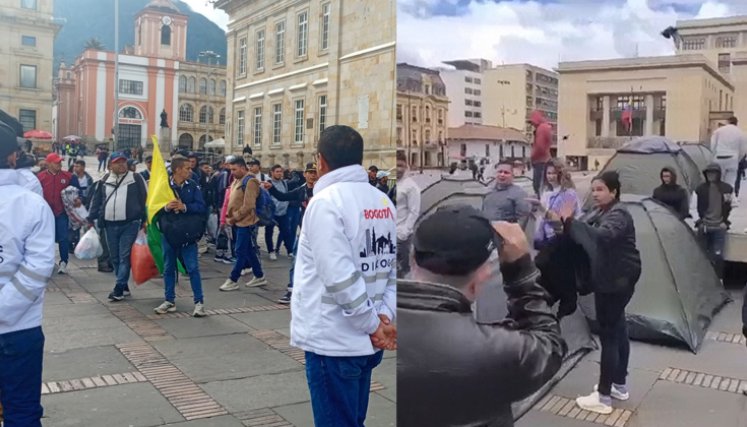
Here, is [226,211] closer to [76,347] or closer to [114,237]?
[114,237]

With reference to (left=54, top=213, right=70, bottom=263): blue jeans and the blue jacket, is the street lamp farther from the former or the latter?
(left=54, top=213, right=70, bottom=263): blue jeans

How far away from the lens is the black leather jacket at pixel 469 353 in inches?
55.6

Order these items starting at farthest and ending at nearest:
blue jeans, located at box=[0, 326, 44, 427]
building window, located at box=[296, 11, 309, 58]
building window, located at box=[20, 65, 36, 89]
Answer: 1. building window, located at box=[20, 65, 36, 89]
2. building window, located at box=[296, 11, 309, 58]
3. blue jeans, located at box=[0, 326, 44, 427]

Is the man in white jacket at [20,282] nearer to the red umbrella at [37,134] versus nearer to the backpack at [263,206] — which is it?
the red umbrella at [37,134]

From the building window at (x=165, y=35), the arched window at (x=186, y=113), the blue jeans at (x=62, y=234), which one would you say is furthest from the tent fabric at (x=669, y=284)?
the blue jeans at (x=62, y=234)

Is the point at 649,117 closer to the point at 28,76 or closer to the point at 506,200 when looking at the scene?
the point at 506,200

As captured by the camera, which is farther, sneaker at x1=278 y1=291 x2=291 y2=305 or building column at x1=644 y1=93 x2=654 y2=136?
sneaker at x1=278 y1=291 x2=291 y2=305

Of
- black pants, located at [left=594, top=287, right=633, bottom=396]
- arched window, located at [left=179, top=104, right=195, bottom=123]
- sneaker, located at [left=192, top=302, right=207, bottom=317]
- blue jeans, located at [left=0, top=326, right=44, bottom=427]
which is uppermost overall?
arched window, located at [left=179, top=104, right=195, bottom=123]

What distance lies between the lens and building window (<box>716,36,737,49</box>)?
1257mm

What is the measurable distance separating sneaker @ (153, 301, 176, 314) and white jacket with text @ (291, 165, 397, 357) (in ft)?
13.9

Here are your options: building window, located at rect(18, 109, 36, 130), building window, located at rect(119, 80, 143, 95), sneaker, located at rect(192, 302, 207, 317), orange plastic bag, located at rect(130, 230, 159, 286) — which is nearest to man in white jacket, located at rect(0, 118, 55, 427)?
building window, located at rect(18, 109, 36, 130)

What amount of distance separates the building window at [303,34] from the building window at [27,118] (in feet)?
4.36

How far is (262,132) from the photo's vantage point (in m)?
4.30

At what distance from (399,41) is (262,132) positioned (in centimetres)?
275
